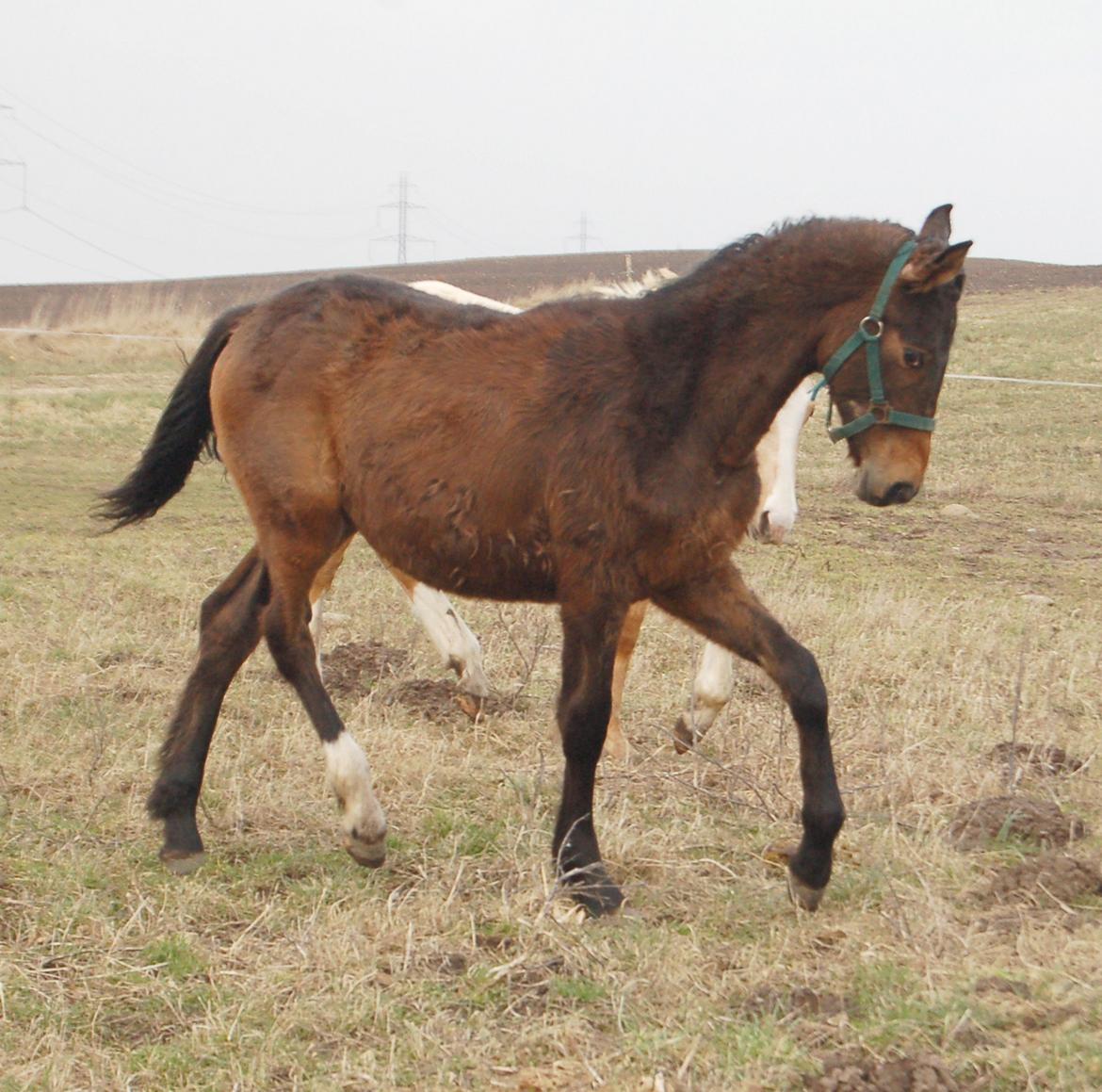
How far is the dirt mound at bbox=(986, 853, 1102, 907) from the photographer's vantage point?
14.5 ft

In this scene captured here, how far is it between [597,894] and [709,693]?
78.6 inches

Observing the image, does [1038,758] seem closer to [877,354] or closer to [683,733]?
[683,733]

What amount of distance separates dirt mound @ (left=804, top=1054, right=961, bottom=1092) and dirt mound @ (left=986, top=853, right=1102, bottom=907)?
1.28 metres

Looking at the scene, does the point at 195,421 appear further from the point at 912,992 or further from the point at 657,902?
the point at 912,992

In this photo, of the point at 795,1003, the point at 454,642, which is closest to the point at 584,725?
the point at 795,1003

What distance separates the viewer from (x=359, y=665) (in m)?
7.28

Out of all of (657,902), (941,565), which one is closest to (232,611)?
(657,902)

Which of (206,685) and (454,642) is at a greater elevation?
(206,685)

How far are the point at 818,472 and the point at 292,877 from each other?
39.1 ft

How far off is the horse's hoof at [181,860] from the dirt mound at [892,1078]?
89.5 inches

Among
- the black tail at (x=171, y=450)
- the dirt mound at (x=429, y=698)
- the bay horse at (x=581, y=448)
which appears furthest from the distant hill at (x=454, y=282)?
the bay horse at (x=581, y=448)

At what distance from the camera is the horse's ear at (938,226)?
4309 mm

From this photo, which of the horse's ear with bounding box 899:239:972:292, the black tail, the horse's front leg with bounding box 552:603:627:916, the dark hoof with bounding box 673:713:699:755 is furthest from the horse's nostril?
the black tail

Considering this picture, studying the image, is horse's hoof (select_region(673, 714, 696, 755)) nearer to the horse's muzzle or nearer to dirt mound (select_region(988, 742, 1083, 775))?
dirt mound (select_region(988, 742, 1083, 775))
